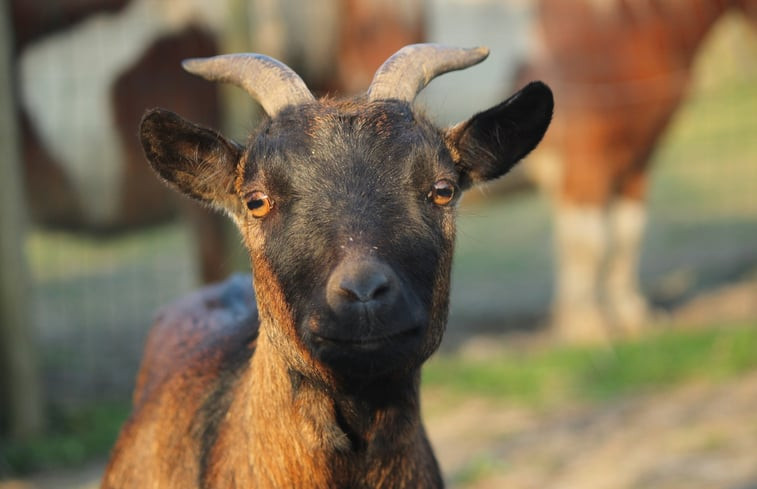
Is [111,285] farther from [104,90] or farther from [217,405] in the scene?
[217,405]

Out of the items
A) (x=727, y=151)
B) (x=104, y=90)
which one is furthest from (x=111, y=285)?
(x=727, y=151)

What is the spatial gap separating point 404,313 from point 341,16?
7.34 metres

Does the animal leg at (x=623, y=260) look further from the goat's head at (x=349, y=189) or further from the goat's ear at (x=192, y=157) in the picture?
the goat's ear at (x=192, y=157)

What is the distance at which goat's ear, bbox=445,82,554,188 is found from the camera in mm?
3600

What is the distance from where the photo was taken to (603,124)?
30.7 feet

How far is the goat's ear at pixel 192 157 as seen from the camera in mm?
3529

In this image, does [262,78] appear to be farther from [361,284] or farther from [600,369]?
[600,369]

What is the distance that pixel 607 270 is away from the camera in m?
9.64

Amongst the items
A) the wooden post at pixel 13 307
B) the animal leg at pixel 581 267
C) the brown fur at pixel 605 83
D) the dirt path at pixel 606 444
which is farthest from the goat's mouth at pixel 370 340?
the brown fur at pixel 605 83

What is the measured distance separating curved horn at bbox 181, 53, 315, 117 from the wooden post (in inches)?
145

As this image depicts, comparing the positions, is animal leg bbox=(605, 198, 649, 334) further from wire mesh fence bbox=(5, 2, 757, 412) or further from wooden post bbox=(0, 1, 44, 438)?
wooden post bbox=(0, 1, 44, 438)

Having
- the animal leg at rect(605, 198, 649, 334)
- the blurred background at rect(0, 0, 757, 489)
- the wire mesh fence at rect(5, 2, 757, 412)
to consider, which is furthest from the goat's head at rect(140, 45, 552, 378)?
the animal leg at rect(605, 198, 649, 334)

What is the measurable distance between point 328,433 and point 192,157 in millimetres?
1097

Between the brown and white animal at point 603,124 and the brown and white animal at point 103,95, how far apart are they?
2828mm
